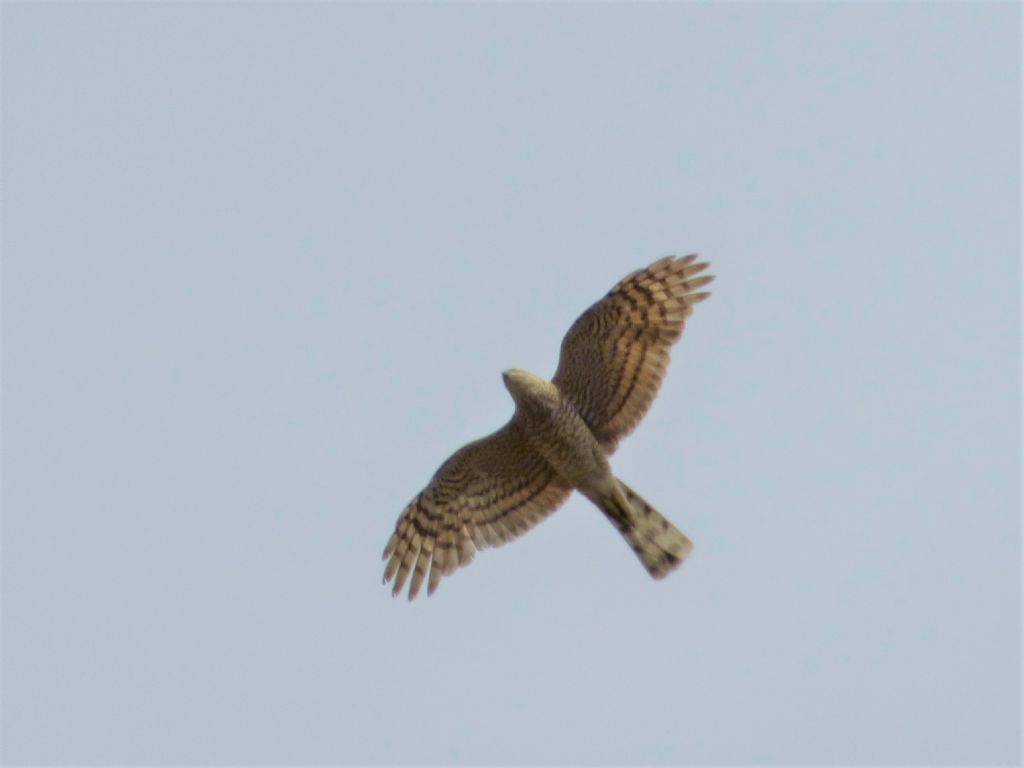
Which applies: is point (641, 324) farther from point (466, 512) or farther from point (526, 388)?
point (466, 512)

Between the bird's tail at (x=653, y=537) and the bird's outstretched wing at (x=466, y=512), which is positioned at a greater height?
the bird's outstretched wing at (x=466, y=512)

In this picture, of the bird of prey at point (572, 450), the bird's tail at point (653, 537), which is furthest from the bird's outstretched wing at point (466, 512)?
the bird's tail at point (653, 537)

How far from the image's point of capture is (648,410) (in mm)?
20453

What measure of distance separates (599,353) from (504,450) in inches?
57.0

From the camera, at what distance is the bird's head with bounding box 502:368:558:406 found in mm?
20094

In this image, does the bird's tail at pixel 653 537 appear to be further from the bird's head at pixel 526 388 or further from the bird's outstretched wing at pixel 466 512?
the bird's head at pixel 526 388

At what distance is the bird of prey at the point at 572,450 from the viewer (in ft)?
66.7

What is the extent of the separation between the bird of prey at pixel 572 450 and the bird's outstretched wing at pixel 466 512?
0.01m

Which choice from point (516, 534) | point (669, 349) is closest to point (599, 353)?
point (669, 349)

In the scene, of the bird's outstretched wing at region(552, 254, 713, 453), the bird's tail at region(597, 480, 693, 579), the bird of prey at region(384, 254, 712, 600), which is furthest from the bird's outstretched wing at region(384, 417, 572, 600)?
the bird's outstretched wing at region(552, 254, 713, 453)

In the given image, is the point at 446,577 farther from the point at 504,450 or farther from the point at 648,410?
the point at 648,410

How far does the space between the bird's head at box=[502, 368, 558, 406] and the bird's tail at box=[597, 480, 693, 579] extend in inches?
53.0

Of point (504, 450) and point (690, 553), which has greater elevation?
point (504, 450)

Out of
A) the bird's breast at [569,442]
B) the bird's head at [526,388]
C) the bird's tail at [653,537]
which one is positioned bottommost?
the bird's tail at [653,537]
